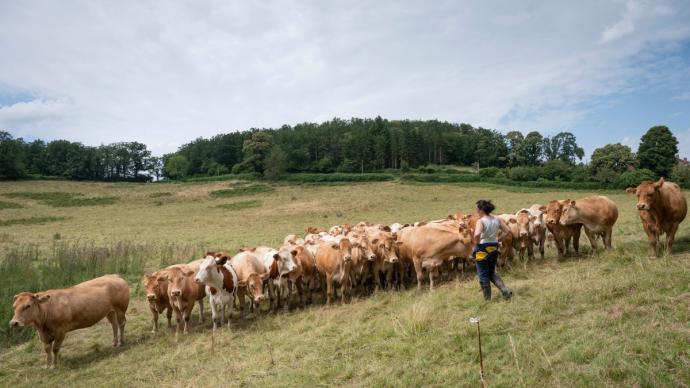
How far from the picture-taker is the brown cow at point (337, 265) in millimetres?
10852

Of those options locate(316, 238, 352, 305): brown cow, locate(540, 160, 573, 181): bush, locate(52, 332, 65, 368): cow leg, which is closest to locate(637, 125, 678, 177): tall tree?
locate(540, 160, 573, 181): bush

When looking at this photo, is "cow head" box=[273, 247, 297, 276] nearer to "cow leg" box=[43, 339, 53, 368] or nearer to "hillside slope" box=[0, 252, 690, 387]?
"hillside slope" box=[0, 252, 690, 387]

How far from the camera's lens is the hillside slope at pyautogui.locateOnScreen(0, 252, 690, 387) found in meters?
5.14

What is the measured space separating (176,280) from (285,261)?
284cm

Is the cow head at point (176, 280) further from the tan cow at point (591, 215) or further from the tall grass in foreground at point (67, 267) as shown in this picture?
the tan cow at point (591, 215)

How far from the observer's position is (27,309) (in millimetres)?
8570

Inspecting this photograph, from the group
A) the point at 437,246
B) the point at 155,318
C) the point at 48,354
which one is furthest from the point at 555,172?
the point at 48,354

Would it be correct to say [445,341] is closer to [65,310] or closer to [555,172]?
[65,310]

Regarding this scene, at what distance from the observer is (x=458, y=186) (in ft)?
210

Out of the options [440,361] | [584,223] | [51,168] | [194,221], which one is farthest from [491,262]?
[51,168]

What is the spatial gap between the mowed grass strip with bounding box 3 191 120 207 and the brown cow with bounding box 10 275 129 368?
182ft

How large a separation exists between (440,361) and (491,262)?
9.17ft

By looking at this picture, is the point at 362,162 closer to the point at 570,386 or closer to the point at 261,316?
the point at 261,316

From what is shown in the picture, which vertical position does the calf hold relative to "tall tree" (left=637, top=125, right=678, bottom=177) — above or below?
below
